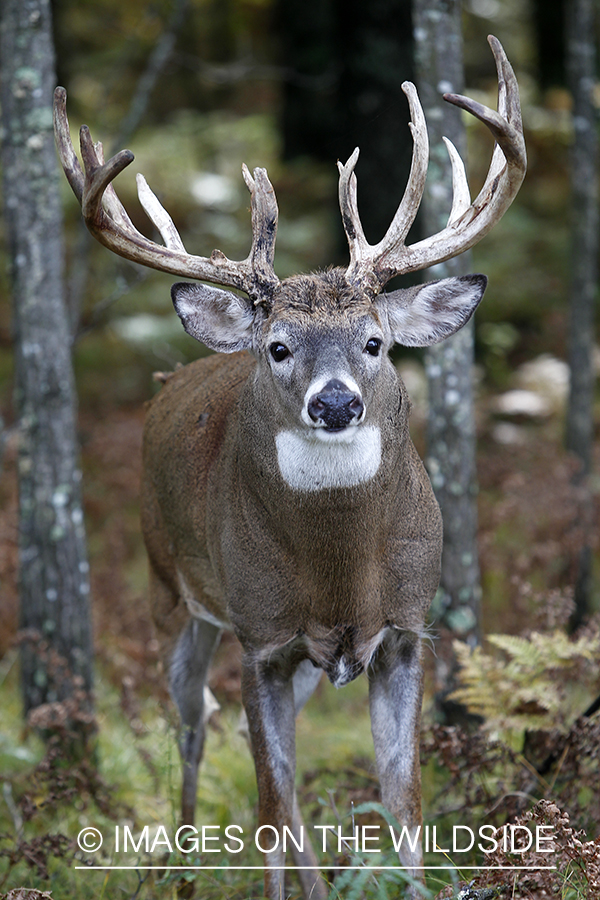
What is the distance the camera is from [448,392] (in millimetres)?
5176

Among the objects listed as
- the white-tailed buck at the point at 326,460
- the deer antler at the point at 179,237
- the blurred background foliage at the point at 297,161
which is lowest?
the white-tailed buck at the point at 326,460

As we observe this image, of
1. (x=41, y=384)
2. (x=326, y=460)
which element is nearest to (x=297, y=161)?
(x=41, y=384)

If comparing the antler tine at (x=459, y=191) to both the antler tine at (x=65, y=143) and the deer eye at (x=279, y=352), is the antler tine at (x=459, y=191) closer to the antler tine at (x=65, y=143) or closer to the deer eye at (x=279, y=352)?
the deer eye at (x=279, y=352)

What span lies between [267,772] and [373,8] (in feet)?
29.8

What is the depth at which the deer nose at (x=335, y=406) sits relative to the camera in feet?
10.7

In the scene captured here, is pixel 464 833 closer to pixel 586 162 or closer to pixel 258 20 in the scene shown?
pixel 586 162

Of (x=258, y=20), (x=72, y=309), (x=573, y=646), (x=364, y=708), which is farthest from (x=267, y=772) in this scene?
(x=258, y=20)

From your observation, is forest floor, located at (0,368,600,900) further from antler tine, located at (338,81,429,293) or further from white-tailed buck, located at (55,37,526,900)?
antler tine, located at (338,81,429,293)

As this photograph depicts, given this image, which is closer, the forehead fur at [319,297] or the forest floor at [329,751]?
the forehead fur at [319,297]

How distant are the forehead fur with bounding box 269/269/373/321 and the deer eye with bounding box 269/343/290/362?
116 mm

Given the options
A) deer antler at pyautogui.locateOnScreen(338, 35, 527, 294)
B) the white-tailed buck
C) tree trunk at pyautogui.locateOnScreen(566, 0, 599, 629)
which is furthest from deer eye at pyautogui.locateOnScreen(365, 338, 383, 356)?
tree trunk at pyautogui.locateOnScreen(566, 0, 599, 629)

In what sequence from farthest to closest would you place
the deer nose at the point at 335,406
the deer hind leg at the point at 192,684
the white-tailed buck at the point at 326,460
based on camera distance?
the deer hind leg at the point at 192,684 < the white-tailed buck at the point at 326,460 < the deer nose at the point at 335,406

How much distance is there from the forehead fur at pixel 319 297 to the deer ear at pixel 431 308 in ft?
0.65

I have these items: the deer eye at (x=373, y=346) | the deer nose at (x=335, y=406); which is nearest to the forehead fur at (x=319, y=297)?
the deer eye at (x=373, y=346)
